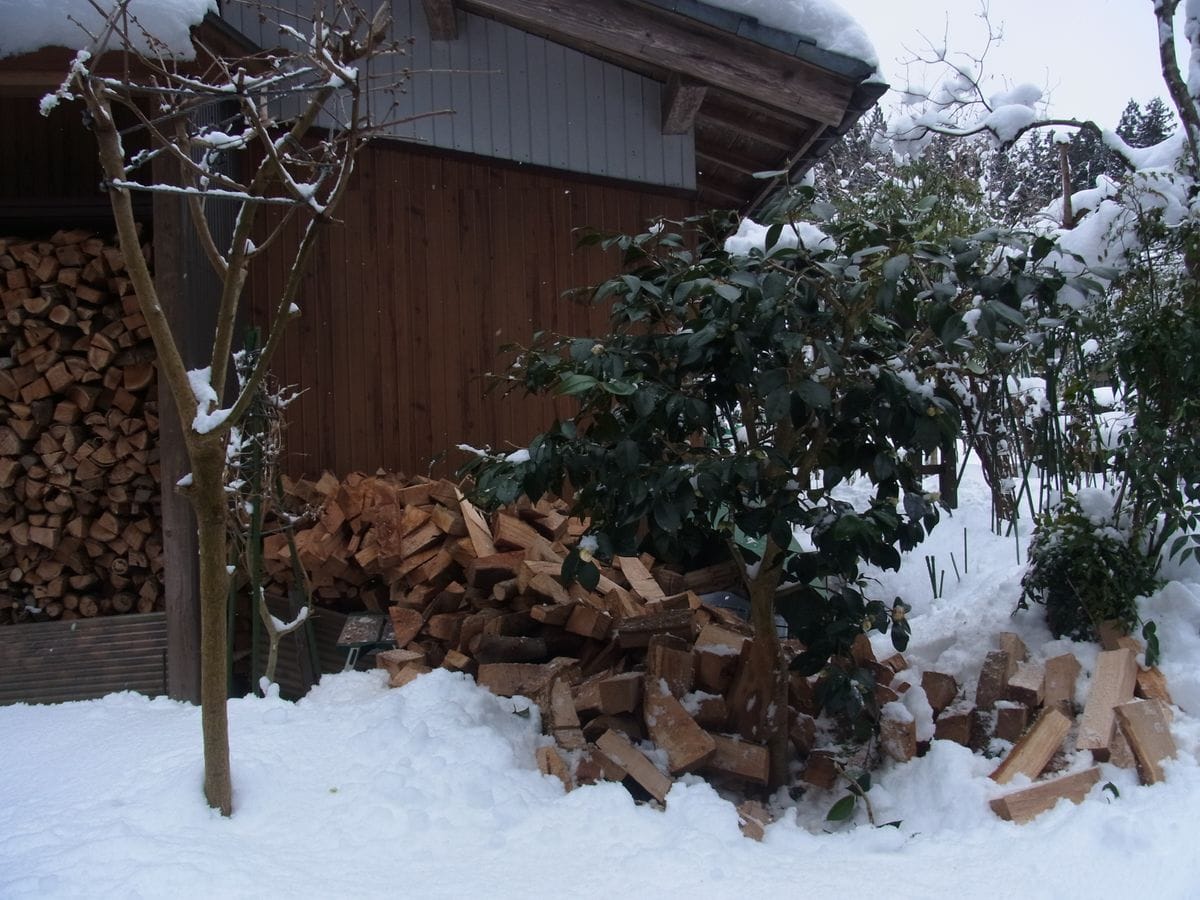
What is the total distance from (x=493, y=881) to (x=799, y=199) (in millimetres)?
2190

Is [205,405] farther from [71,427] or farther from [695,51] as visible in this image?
[695,51]

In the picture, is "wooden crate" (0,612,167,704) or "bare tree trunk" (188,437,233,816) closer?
"bare tree trunk" (188,437,233,816)

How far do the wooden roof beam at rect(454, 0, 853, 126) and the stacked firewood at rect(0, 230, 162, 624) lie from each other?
2513 mm

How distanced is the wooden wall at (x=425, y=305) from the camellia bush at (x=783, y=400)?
6.77 ft

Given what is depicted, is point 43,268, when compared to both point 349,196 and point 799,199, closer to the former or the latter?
point 349,196

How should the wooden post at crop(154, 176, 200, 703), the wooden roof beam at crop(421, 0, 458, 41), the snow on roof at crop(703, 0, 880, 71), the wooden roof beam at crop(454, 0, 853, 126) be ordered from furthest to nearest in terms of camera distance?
the wooden roof beam at crop(421, 0, 458, 41), the wooden roof beam at crop(454, 0, 853, 126), the snow on roof at crop(703, 0, 880, 71), the wooden post at crop(154, 176, 200, 703)

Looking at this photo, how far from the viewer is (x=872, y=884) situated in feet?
8.16

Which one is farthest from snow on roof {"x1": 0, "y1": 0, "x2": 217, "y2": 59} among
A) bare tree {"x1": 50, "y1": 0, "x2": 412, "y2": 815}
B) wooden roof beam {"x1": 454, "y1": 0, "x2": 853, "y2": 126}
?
wooden roof beam {"x1": 454, "y1": 0, "x2": 853, "y2": 126}

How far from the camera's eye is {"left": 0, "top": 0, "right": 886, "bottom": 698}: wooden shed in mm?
5145

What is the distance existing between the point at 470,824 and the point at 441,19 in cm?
421

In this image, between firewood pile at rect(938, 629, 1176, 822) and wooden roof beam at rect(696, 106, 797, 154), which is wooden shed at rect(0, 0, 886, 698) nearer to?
wooden roof beam at rect(696, 106, 797, 154)

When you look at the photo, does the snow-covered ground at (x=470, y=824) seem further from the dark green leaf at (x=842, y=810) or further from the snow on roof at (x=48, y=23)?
the snow on roof at (x=48, y=23)

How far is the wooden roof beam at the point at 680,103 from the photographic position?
5133 mm

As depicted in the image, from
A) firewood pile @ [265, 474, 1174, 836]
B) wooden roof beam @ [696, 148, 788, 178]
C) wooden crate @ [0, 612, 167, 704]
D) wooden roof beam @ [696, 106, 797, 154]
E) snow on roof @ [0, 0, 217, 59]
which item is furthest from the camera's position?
wooden roof beam @ [696, 148, 788, 178]
